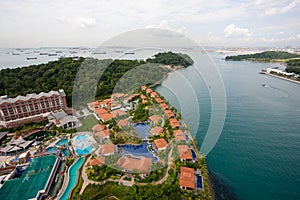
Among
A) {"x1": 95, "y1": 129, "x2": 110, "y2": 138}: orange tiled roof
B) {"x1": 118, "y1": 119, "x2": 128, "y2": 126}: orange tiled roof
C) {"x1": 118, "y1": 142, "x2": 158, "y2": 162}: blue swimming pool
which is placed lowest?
{"x1": 118, "y1": 142, "x2": 158, "y2": 162}: blue swimming pool

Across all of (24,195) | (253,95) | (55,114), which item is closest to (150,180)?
(24,195)

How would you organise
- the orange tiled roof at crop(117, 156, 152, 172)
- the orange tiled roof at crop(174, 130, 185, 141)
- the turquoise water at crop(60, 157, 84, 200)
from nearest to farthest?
the turquoise water at crop(60, 157, 84, 200) → the orange tiled roof at crop(117, 156, 152, 172) → the orange tiled roof at crop(174, 130, 185, 141)

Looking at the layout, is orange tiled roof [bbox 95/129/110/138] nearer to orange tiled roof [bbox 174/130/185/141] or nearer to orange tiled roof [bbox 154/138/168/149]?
orange tiled roof [bbox 154/138/168/149]

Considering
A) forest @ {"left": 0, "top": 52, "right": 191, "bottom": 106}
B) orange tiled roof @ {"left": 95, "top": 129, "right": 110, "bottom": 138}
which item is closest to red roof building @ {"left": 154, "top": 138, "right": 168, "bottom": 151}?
orange tiled roof @ {"left": 95, "top": 129, "right": 110, "bottom": 138}

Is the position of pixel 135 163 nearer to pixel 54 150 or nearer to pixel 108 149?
pixel 108 149

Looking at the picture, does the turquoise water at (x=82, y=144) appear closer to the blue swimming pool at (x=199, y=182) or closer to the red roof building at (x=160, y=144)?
the red roof building at (x=160, y=144)

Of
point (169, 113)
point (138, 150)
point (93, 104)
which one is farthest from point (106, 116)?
point (169, 113)
